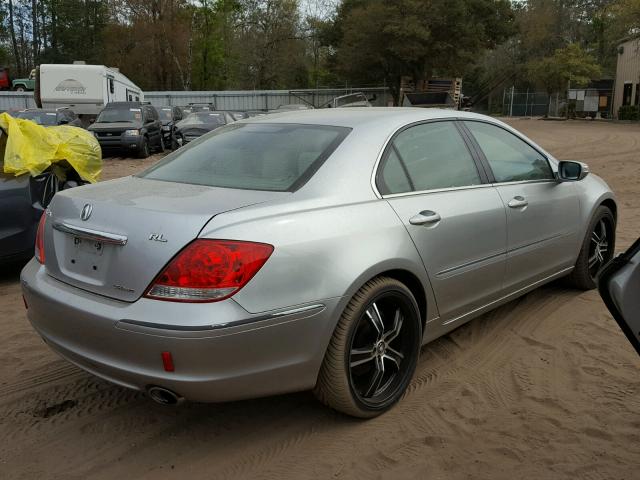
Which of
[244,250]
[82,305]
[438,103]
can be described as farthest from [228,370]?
[438,103]

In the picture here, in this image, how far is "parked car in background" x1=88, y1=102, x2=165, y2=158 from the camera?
56.0 feet

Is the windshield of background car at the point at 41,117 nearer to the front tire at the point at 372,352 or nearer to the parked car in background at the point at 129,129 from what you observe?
the parked car in background at the point at 129,129

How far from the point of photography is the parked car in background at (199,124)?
1817 centimetres

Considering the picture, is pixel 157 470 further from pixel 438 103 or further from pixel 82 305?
pixel 438 103

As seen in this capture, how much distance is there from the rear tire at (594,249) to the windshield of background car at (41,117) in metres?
14.7

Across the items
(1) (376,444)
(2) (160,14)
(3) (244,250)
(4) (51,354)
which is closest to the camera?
(3) (244,250)

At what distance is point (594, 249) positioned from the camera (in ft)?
16.7

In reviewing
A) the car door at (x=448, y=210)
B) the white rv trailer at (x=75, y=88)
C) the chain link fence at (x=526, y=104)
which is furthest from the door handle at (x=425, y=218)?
the chain link fence at (x=526, y=104)

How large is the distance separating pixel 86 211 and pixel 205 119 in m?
17.0

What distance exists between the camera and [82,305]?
9.13ft

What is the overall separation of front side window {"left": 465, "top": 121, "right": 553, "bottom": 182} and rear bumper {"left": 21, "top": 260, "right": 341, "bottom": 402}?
1888 mm

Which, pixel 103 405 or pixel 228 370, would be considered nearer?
pixel 228 370

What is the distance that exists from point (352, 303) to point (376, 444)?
27.0 inches

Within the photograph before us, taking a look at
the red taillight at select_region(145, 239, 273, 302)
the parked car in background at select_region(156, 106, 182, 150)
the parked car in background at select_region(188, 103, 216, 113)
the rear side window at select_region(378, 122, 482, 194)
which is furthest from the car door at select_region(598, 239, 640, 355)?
the parked car in background at select_region(188, 103, 216, 113)
